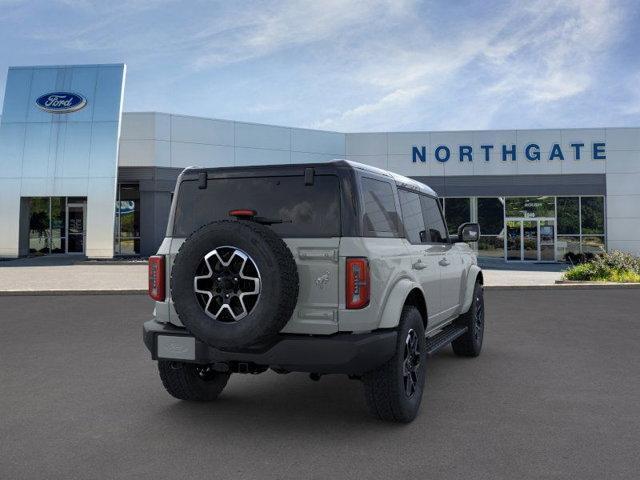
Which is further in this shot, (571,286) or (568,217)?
(568,217)

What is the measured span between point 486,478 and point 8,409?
3909 mm

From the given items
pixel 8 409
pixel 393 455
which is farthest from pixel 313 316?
pixel 8 409

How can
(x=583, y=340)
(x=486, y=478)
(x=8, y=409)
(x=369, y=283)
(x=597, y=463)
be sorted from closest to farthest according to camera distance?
(x=486, y=478) < (x=597, y=463) < (x=369, y=283) < (x=8, y=409) < (x=583, y=340)

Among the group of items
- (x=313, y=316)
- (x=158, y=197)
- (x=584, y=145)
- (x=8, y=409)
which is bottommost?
(x=8, y=409)

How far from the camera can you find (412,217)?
18.3 ft

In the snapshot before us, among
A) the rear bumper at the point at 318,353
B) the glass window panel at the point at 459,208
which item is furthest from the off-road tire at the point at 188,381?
the glass window panel at the point at 459,208

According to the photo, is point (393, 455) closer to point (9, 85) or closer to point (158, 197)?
point (158, 197)

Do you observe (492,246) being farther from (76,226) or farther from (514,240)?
(76,226)

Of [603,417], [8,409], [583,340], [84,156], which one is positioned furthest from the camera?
[84,156]

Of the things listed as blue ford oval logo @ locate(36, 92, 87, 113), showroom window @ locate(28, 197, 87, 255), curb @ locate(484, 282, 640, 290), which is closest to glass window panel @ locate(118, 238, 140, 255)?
showroom window @ locate(28, 197, 87, 255)

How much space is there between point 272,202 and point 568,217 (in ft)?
96.8

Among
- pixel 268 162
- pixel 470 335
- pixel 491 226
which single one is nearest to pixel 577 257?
pixel 491 226

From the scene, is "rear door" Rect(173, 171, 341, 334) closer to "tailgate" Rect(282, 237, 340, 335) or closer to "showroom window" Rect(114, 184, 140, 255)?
"tailgate" Rect(282, 237, 340, 335)

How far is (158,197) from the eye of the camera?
2944 cm
